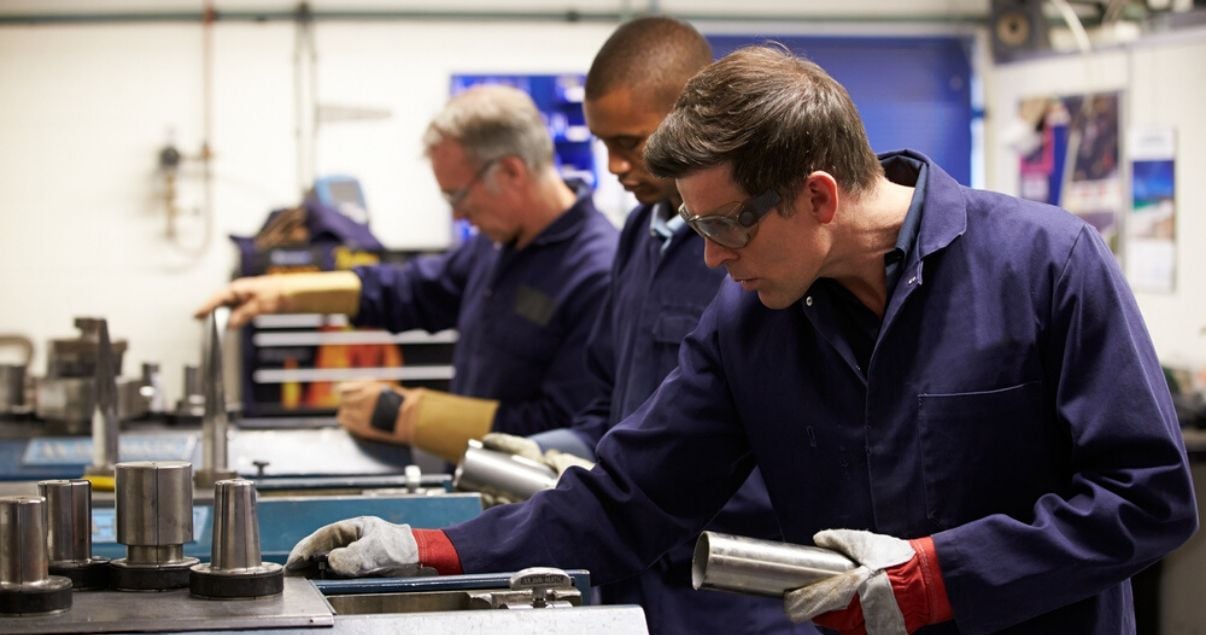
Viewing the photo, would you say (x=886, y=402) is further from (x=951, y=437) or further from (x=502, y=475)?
(x=502, y=475)

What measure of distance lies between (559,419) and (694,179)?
140 centimetres

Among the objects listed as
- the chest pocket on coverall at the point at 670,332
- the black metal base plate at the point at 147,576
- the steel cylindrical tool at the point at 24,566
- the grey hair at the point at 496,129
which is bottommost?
the black metal base plate at the point at 147,576

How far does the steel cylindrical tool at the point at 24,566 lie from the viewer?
140 cm

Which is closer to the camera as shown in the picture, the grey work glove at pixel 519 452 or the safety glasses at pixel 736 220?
the safety glasses at pixel 736 220

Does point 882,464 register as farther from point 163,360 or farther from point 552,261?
point 163,360

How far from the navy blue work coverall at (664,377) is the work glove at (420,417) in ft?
1.97

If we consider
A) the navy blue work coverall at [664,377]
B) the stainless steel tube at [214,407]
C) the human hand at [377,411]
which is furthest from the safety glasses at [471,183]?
the stainless steel tube at [214,407]

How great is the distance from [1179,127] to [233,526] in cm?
447

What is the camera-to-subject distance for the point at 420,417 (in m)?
3.15

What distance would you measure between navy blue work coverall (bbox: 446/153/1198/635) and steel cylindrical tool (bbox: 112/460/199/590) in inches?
14.3

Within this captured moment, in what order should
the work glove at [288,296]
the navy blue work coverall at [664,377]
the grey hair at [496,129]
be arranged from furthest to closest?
the work glove at [288,296]
the grey hair at [496,129]
the navy blue work coverall at [664,377]

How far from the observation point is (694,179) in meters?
1.72

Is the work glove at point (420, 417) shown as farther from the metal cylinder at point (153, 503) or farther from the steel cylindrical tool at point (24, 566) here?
the steel cylindrical tool at point (24, 566)

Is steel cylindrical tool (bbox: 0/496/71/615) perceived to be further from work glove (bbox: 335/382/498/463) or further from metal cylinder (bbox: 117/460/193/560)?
work glove (bbox: 335/382/498/463)
